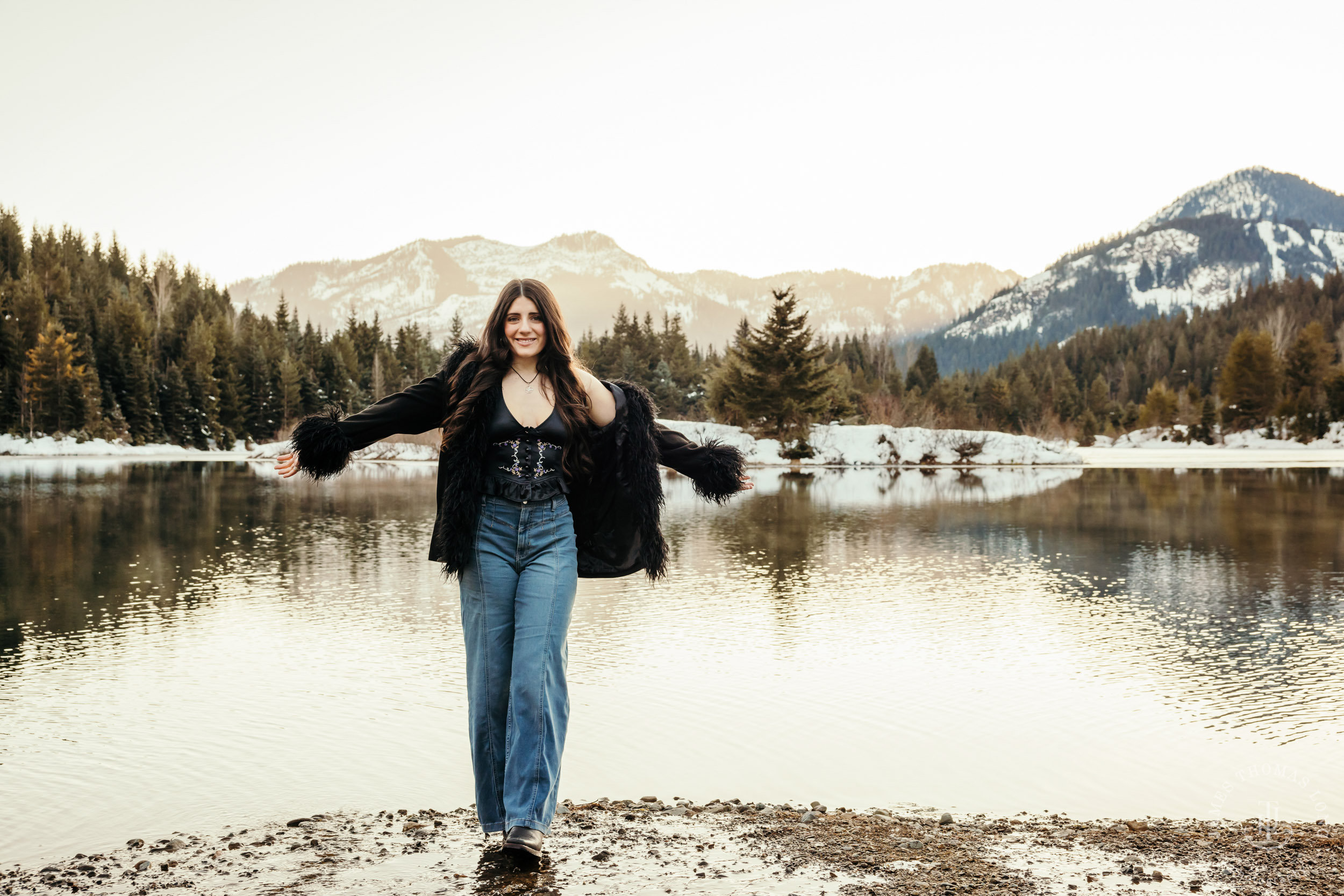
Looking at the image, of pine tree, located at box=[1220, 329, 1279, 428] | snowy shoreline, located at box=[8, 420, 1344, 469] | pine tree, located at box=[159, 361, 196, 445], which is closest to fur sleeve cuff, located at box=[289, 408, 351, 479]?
snowy shoreline, located at box=[8, 420, 1344, 469]

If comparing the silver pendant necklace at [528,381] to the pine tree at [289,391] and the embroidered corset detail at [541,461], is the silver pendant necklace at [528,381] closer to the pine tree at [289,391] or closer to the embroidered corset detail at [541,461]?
the embroidered corset detail at [541,461]

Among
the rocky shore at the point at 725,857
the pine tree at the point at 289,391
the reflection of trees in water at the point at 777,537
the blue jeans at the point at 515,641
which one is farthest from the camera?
the pine tree at the point at 289,391

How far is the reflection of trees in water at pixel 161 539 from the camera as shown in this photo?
1049 centimetres

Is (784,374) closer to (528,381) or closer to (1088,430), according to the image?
(528,381)

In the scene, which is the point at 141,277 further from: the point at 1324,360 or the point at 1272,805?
the point at 1272,805

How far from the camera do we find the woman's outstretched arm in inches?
166

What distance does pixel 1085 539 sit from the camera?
17.1 metres

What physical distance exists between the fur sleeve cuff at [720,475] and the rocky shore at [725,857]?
4.74ft

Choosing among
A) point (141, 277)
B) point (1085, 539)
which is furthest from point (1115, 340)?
point (1085, 539)

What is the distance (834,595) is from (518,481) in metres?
7.94

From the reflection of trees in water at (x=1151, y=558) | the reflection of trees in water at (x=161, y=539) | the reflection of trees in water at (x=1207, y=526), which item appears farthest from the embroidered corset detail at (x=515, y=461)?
the reflection of trees in water at (x=1207, y=526)

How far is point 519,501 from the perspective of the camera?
408 cm

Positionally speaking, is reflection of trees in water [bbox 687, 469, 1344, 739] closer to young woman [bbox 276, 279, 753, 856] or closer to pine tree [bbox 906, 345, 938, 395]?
young woman [bbox 276, 279, 753, 856]

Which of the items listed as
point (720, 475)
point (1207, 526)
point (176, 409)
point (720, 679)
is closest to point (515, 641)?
point (720, 475)
